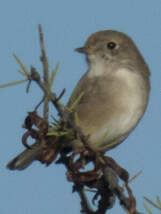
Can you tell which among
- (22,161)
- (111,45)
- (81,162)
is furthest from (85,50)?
(81,162)

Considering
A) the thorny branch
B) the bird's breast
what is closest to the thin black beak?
the bird's breast

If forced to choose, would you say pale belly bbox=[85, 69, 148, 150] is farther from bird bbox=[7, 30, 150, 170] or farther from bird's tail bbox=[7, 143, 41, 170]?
bird's tail bbox=[7, 143, 41, 170]

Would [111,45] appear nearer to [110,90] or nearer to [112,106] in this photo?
[110,90]

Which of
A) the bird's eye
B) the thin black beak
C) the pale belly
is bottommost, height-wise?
the pale belly

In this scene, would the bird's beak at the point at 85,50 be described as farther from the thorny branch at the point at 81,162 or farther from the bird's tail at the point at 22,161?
the thorny branch at the point at 81,162

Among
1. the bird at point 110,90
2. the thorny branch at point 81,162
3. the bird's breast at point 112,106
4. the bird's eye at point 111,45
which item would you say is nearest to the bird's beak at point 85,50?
the bird at point 110,90
